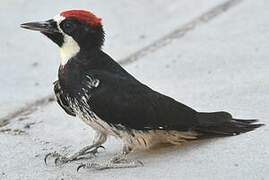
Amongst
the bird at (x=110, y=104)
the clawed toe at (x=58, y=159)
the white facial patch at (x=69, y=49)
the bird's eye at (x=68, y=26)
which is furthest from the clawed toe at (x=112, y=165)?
the bird's eye at (x=68, y=26)

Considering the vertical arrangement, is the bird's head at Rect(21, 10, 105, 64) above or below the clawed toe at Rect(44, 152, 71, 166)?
above

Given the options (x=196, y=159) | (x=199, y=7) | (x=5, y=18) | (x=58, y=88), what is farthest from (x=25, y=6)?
(x=196, y=159)

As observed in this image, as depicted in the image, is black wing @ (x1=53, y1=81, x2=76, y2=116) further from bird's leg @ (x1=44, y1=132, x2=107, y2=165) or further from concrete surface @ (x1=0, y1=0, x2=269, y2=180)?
concrete surface @ (x1=0, y1=0, x2=269, y2=180)

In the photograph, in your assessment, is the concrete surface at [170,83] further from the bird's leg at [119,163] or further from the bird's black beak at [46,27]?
the bird's black beak at [46,27]

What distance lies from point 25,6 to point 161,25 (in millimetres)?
1427

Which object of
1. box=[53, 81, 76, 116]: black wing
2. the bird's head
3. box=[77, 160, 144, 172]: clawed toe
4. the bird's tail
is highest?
the bird's head

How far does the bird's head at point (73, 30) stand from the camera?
4820 mm

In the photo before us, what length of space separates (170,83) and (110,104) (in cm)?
178

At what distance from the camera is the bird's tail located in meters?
4.92

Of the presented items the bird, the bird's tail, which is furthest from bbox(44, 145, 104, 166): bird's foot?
the bird's tail

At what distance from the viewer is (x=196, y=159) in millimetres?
4734

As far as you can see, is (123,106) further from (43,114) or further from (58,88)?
(43,114)

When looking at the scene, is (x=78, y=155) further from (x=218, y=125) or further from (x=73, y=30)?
(x=218, y=125)

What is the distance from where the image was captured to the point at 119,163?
4.78 meters
